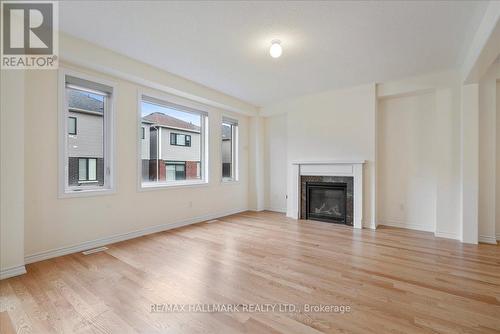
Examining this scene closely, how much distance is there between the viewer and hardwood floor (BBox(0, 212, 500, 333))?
1.72 meters

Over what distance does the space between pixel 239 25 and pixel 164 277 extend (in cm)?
284

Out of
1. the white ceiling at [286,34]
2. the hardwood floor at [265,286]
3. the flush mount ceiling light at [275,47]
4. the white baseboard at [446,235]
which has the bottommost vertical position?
the hardwood floor at [265,286]

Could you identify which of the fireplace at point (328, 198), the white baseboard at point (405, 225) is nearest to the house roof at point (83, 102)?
the fireplace at point (328, 198)

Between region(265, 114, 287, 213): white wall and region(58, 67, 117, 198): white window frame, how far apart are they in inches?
145

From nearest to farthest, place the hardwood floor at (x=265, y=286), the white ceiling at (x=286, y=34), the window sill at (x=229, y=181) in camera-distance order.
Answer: the hardwood floor at (x=265, y=286) < the white ceiling at (x=286, y=34) < the window sill at (x=229, y=181)

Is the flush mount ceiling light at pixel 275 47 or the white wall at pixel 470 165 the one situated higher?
the flush mount ceiling light at pixel 275 47

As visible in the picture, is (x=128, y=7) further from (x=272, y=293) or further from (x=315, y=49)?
(x=272, y=293)

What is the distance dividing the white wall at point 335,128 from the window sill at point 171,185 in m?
2.05

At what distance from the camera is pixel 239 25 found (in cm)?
260

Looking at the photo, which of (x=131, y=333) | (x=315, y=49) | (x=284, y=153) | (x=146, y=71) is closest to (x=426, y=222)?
(x=284, y=153)

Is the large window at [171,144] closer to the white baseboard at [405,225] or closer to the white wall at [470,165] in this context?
the white baseboard at [405,225]

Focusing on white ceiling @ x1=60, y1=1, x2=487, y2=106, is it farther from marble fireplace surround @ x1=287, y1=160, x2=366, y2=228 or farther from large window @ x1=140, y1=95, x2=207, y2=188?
marble fireplace surround @ x1=287, y1=160, x2=366, y2=228

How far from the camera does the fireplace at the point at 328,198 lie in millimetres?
4621

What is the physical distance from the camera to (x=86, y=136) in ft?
11.1
